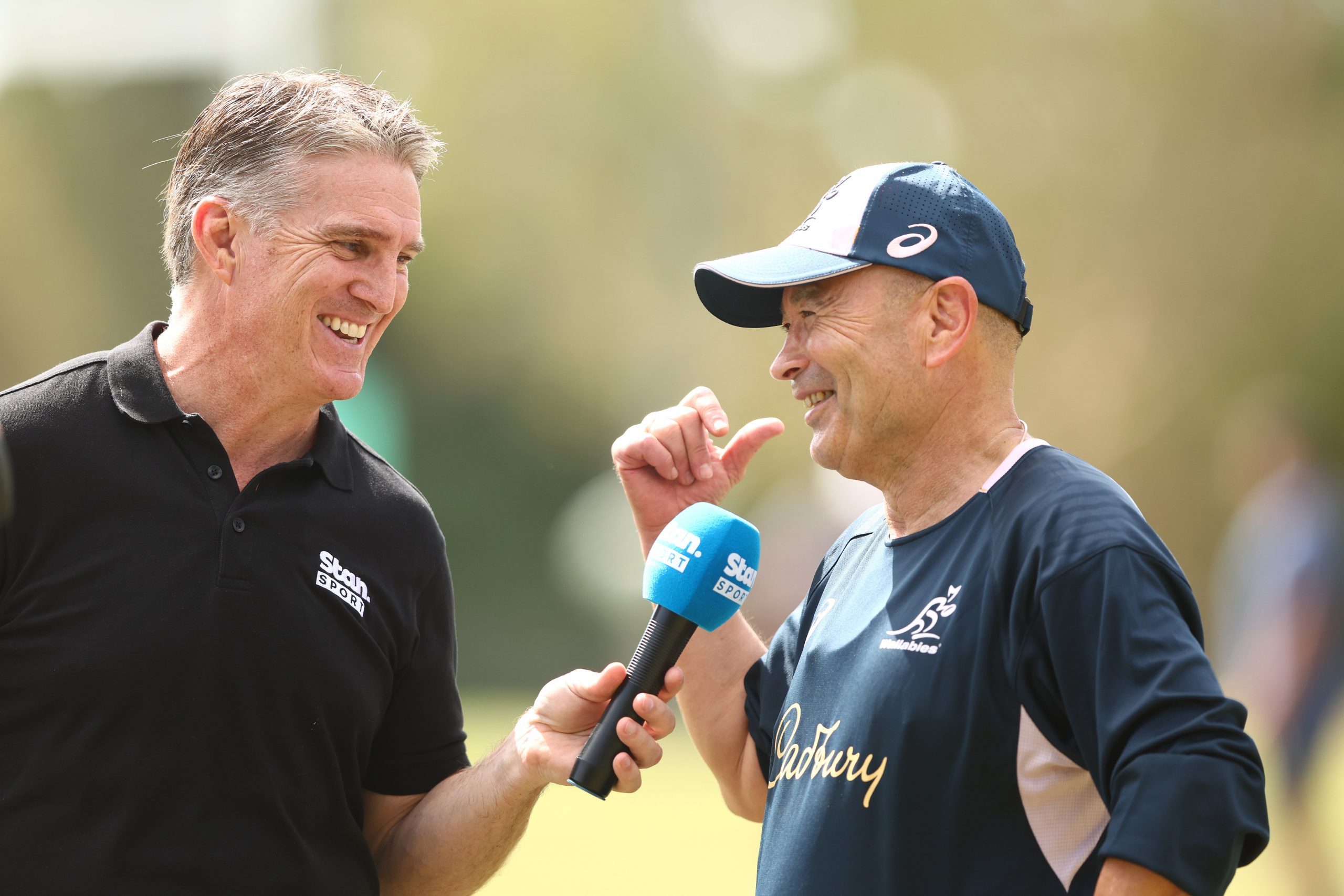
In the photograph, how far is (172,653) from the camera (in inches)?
114

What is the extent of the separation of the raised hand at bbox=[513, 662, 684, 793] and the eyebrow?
1096 mm

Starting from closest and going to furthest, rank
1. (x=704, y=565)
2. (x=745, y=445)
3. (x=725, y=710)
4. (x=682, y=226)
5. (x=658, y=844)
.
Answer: (x=704, y=565)
(x=725, y=710)
(x=745, y=445)
(x=658, y=844)
(x=682, y=226)

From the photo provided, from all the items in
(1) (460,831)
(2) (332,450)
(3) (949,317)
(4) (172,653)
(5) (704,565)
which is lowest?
(1) (460,831)

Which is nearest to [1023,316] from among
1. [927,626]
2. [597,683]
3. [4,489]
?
[927,626]

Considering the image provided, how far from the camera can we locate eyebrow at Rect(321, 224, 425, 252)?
126 inches

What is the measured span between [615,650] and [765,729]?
22133 mm

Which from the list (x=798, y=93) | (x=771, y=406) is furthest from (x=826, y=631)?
(x=798, y=93)

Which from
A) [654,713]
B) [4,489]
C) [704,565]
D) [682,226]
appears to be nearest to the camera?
[4,489]

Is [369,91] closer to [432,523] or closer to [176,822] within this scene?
[432,523]

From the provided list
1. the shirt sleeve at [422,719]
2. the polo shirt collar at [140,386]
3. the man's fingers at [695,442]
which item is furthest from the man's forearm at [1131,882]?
the polo shirt collar at [140,386]

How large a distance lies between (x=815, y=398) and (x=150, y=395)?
1524 millimetres

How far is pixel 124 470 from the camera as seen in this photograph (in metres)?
2.97

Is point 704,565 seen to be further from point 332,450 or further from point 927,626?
point 332,450

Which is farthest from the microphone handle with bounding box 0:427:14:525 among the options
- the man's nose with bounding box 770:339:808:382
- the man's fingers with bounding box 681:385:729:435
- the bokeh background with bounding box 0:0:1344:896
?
the bokeh background with bounding box 0:0:1344:896
